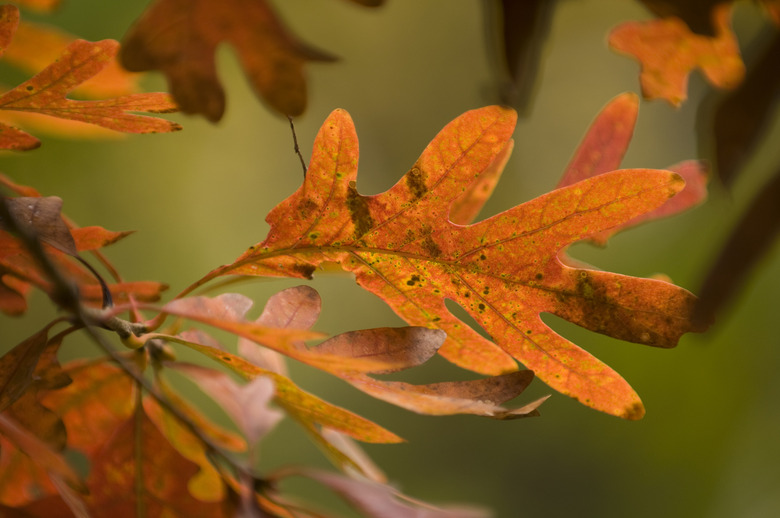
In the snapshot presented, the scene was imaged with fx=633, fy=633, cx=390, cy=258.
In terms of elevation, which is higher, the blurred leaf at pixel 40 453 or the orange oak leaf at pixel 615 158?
the orange oak leaf at pixel 615 158

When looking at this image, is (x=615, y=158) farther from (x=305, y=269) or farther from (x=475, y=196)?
(x=305, y=269)

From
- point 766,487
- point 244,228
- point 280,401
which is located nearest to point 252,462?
point 280,401

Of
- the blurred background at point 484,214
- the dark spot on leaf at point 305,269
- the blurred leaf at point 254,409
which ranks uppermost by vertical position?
the dark spot on leaf at point 305,269

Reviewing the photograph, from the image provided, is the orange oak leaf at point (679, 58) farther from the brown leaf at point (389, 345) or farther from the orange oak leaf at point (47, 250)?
the orange oak leaf at point (47, 250)

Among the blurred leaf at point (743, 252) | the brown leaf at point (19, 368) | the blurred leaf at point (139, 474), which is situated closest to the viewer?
the blurred leaf at point (743, 252)

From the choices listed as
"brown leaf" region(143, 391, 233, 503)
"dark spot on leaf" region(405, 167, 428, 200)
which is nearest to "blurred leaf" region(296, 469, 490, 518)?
"brown leaf" region(143, 391, 233, 503)

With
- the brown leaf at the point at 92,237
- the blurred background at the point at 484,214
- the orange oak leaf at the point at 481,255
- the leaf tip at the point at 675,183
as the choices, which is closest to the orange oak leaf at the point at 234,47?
the orange oak leaf at the point at 481,255
